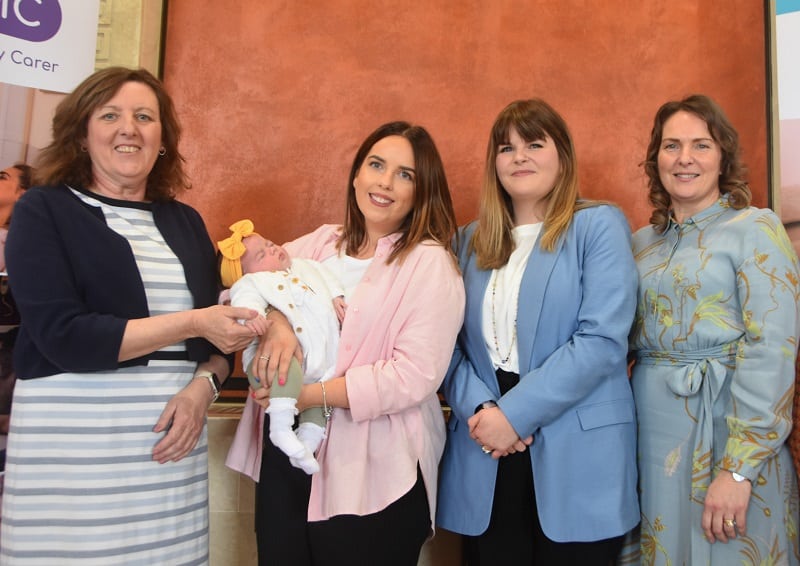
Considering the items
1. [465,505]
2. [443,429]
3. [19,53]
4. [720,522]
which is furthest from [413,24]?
[720,522]

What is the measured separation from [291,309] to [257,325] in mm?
128

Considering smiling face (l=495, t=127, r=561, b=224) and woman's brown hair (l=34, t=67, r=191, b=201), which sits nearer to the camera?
woman's brown hair (l=34, t=67, r=191, b=201)

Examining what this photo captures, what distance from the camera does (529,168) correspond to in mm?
1886

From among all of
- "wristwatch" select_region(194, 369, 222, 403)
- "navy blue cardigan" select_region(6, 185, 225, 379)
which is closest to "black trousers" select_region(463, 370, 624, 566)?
"wristwatch" select_region(194, 369, 222, 403)

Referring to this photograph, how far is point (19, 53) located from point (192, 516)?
1.77m

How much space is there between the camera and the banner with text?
2234mm

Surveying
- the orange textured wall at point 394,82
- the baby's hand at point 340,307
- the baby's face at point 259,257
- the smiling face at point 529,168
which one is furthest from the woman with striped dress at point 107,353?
the orange textured wall at point 394,82

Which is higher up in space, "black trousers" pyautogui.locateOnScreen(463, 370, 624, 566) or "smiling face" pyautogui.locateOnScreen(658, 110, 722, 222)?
"smiling face" pyautogui.locateOnScreen(658, 110, 722, 222)

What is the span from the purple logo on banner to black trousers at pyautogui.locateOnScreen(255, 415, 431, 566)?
1772 millimetres

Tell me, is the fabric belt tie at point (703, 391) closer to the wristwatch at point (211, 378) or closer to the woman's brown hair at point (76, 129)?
the wristwatch at point (211, 378)

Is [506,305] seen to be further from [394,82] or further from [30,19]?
[30,19]

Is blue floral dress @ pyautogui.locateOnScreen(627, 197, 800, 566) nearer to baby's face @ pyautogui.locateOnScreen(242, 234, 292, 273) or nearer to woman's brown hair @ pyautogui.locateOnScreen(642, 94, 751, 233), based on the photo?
woman's brown hair @ pyautogui.locateOnScreen(642, 94, 751, 233)

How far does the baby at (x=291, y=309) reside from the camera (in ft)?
5.13

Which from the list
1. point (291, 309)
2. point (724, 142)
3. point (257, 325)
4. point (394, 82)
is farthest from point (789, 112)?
point (257, 325)
